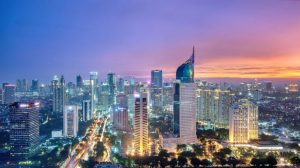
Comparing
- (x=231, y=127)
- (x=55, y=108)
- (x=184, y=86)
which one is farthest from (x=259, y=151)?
(x=55, y=108)

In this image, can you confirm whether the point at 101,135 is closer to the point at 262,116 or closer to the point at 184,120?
the point at 184,120

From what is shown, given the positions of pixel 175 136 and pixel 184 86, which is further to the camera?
pixel 184 86

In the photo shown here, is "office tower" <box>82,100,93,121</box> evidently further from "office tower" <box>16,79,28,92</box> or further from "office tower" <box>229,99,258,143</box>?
"office tower" <box>229,99,258,143</box>

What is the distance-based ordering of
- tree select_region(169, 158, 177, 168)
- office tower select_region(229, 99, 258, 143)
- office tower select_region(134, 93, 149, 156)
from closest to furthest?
tree select_region(169, 158, 177, 168) → office tower select_region(134, 93, 149, 156) → office tower select_region(229, 99, 258, 143)

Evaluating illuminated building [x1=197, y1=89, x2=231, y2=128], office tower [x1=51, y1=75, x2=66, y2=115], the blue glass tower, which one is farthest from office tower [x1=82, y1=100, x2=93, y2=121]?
the blue glass tower

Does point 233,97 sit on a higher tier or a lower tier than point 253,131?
higher

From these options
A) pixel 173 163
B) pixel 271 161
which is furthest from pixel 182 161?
pixel 271 161

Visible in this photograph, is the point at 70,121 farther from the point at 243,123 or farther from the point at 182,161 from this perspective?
the point at 182,161
